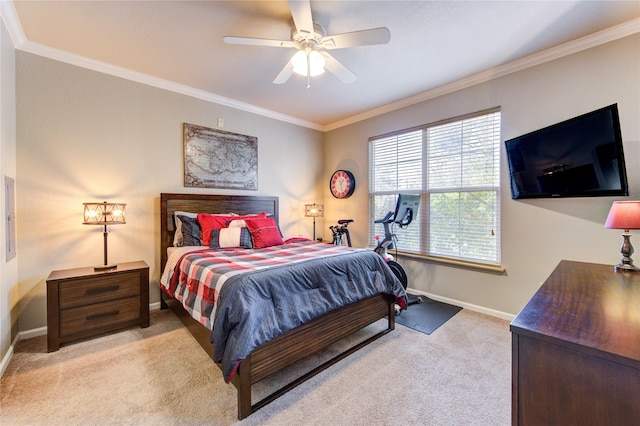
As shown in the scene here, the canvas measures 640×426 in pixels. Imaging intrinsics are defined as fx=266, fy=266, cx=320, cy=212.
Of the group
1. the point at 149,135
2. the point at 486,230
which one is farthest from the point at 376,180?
the point at 149,135

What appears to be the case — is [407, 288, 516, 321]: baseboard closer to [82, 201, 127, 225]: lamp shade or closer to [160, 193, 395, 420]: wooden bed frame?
[160, 193, 395, 420]: wooden bed frame

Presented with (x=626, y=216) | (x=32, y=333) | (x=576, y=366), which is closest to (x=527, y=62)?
(x=626, y=216)

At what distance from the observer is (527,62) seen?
2793 millimetres

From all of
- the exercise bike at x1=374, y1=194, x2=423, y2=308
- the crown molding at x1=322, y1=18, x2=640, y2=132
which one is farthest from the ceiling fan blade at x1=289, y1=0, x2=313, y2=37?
the crown molding at x1=322, y1=18, x2=640, y2=132

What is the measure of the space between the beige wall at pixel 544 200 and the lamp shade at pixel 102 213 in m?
3.70

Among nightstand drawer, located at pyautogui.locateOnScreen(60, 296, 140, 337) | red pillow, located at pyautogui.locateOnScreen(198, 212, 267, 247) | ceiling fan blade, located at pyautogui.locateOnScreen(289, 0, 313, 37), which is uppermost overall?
ceiling fan blade, located at pyautogui.locateOnScreen(289, 0, 313, 37)

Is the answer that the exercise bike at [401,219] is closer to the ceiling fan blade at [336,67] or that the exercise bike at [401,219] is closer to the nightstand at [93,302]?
the ceiling fan blade at [336,67]

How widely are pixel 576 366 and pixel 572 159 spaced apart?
237 centimetres

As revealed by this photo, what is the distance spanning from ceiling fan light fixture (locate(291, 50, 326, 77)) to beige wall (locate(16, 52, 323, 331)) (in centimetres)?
188

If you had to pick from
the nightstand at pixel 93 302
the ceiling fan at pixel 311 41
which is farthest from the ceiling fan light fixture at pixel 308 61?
the nightstand at pixel 93 302

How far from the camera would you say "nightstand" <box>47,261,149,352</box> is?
7.53 ft

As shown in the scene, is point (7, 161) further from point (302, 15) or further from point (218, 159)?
point (302, 15)

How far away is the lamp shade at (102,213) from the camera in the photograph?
8.53 ft

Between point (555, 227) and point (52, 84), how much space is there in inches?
207
